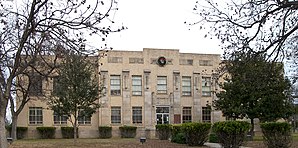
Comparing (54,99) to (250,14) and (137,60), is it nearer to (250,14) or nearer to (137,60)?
(137,60)

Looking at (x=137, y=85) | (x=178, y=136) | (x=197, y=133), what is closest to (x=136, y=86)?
(x=137, y=85)

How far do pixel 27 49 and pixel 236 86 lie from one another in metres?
21.1

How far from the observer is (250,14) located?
44.7 feet

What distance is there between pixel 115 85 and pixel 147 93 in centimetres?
376

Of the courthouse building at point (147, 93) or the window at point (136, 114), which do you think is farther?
the window at point (136, 114)

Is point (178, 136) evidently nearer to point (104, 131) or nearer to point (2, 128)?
point (2, 128)

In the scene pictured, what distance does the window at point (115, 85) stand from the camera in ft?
172

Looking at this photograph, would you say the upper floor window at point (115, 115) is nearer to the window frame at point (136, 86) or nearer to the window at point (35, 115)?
the window frame at point (136, 86)

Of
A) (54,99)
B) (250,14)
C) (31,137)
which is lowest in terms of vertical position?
(31,137)

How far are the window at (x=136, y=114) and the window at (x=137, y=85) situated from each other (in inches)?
66.7

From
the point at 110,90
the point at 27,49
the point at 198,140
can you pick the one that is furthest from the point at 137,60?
the point at 27,49

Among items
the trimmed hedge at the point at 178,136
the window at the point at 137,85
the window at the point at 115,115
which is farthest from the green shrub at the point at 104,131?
the trimmed hedge at the point at 178,136

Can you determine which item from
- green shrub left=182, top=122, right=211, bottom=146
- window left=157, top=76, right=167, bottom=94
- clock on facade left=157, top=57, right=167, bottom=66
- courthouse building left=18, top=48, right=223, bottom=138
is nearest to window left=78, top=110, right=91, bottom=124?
courthouse building left=18, top=48, right=223, bottom=138

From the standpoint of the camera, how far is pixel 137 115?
173ft
